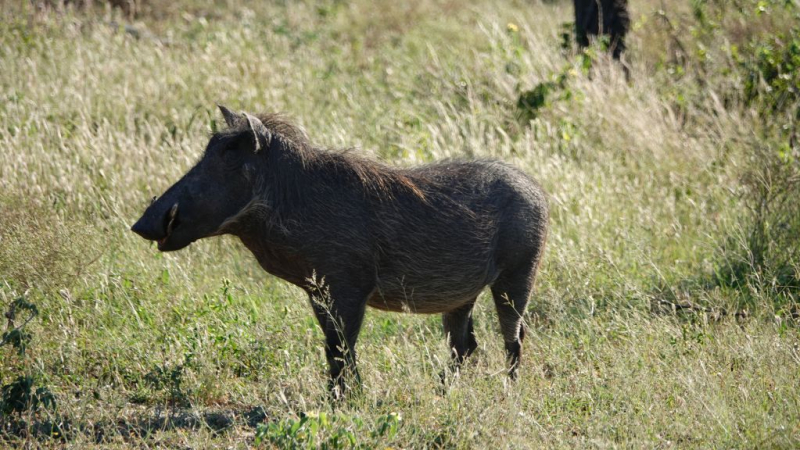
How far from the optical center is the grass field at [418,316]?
418 centimetres

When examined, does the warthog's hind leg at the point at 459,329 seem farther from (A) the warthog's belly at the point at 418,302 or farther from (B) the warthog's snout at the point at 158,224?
(B) the warthog's snout at the point at 158,224

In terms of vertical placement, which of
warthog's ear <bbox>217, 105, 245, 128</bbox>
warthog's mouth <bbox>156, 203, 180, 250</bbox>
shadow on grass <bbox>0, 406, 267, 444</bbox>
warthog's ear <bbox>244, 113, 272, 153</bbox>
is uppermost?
warthog's ear <bbox>217, 105, 245, 128</bbox>

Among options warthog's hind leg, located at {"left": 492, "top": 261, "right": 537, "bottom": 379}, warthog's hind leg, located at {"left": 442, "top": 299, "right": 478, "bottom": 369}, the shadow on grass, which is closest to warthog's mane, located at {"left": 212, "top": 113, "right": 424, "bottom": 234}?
warthog's hind leg, located at {"left": 492, "top": 261, "right": 537, "bottom": 379}

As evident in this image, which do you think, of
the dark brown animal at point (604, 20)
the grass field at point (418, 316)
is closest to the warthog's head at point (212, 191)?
the grass field at point (418, 316)

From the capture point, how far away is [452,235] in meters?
4.73

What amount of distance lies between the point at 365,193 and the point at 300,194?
331 millimetres

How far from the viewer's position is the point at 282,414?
424 centimetres

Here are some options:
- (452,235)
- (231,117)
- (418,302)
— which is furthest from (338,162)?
(418,302)

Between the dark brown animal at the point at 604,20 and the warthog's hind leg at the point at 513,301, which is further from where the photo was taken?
the dark brown animal at the point at 604,20

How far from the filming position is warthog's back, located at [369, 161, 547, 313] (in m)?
4.62

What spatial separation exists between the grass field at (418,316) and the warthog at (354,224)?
35 cm

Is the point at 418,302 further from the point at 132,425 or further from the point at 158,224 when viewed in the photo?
the point at 132,425

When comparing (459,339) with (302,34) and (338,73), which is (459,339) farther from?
(302,34)

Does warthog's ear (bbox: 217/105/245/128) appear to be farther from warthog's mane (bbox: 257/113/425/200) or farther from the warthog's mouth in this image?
the warthog's mouth
